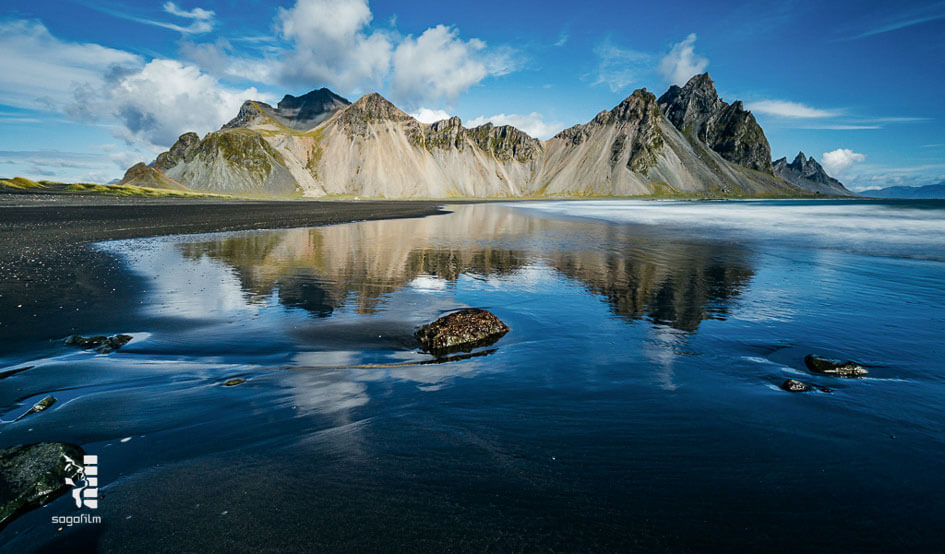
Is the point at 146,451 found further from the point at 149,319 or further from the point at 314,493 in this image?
the point at 149,319

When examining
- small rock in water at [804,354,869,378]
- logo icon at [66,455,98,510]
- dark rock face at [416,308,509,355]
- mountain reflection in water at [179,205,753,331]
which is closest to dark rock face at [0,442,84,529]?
logo icon at [66,455,98,510]

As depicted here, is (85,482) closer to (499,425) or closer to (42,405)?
(42,405)

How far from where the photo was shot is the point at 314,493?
16.6 feet

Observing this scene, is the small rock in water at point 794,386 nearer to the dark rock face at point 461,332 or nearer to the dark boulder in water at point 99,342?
the dark rock face at point 461,332

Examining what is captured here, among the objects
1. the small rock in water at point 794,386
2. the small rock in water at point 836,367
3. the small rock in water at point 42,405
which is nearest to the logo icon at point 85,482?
the small rock in water at point 42,405

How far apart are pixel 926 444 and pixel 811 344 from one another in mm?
4895

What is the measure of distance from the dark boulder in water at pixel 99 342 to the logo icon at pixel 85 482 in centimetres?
576

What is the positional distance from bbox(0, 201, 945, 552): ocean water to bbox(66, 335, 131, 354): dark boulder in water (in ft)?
1.06

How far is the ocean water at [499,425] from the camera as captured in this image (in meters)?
4.58

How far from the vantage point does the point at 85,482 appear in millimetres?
5238

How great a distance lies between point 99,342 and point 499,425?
10.2 meters

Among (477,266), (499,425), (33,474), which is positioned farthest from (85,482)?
(477,266)

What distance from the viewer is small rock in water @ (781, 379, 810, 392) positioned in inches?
323

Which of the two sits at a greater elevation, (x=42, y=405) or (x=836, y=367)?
(x=836, y=367)
